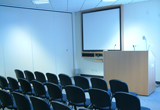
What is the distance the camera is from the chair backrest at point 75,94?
2.91 metres

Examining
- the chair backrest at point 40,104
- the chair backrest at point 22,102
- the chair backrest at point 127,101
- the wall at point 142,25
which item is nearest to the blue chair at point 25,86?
the chair backrest at point 22,102

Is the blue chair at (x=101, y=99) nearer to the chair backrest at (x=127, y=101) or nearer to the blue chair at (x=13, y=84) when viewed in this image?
the chair backrest at (x=127, y=101)

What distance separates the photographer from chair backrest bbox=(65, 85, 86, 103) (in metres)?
2.91

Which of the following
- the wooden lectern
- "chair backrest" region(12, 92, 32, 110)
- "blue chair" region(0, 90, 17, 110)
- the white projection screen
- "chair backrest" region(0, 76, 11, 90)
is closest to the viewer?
"chair backrest" region(12, 92, 32, 110)

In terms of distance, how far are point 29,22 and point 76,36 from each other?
2.60m

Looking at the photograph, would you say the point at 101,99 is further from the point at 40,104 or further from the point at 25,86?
the point at 25,86

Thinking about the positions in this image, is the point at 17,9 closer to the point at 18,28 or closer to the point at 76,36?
the point at 18,28

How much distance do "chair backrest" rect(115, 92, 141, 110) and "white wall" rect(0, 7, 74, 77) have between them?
5082 mm

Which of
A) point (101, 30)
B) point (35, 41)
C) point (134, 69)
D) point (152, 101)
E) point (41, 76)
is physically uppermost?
point (101, 30)

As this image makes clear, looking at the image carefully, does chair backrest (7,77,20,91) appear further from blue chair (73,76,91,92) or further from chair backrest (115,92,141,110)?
chair backrest (115,92,141,110)

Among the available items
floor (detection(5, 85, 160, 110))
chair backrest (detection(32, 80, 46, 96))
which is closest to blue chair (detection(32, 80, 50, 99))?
chair backrest (detection(32, 80, 46, 96))

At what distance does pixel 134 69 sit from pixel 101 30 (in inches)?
124

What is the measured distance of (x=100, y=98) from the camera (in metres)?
2.74

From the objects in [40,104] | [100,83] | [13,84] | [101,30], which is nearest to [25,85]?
[13,84]
